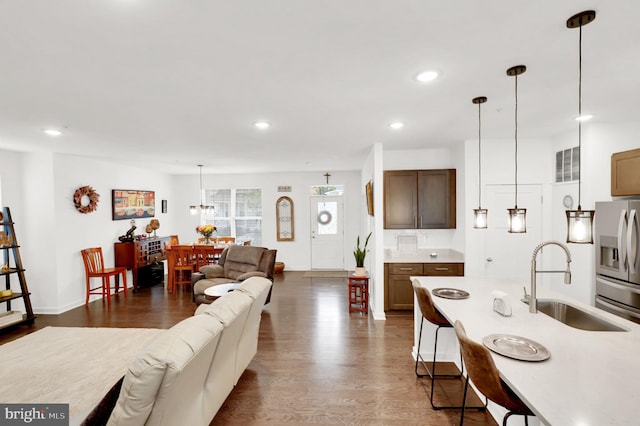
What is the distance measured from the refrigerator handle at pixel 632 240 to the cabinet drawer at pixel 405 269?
2.15 m

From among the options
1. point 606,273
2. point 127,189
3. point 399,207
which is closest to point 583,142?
point 606,273

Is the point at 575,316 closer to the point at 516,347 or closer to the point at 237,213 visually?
the point at 516,347

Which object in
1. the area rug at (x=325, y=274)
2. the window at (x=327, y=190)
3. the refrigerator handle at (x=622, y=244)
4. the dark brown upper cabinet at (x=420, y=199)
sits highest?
the window at (x=327, y=190)

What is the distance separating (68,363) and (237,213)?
522 cm

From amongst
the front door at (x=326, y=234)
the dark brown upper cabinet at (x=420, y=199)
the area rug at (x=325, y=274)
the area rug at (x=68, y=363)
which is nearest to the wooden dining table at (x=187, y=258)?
the area rug at (x=68, y=363)

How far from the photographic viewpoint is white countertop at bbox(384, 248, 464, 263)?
173 inches

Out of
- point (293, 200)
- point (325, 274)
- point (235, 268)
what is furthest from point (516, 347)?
point (293, 200)

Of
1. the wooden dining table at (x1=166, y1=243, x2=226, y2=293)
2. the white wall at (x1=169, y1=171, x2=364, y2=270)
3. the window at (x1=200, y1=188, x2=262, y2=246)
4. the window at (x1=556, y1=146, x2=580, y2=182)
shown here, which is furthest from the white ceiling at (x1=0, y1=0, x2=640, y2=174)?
the window at (x1=200, y1=188, x2=262, y2=246)

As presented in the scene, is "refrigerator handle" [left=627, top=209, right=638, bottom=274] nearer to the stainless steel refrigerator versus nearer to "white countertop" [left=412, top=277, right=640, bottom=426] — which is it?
the stainless steel refrigerator

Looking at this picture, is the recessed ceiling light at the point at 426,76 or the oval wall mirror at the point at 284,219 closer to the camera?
the recessed ceiling light at the point at 426,76

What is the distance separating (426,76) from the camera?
83.3 inches

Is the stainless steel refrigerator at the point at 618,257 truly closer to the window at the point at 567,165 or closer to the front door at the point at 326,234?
the window at the point at 567,165

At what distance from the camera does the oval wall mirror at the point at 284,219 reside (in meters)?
7.80

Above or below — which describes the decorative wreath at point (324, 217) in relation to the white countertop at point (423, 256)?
above
